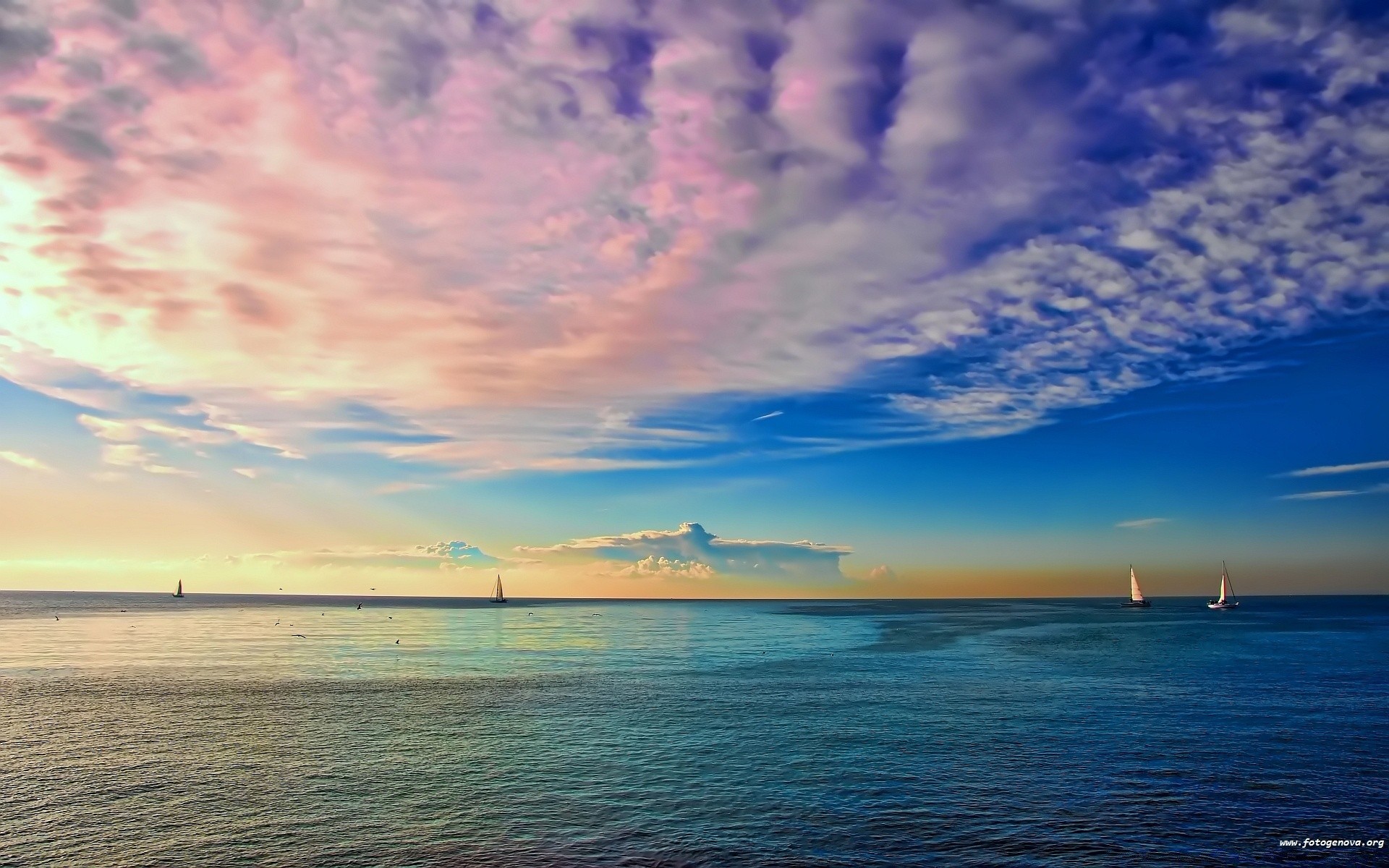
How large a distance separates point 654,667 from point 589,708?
39.7m

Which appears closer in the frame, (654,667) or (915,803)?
(915,803)

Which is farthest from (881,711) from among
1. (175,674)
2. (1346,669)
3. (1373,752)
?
(175,674)

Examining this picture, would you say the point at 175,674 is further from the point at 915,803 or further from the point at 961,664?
the point at 961,664

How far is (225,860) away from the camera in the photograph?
1439 inches

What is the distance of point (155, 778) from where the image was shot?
50.1 meters

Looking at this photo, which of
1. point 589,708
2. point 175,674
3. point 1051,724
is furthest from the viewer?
point 175,674

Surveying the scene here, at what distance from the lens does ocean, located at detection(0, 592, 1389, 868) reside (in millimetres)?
38219

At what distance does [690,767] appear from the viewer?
53469 mm

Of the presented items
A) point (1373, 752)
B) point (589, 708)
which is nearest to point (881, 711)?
point (589, 708)

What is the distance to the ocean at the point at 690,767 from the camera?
38.2m

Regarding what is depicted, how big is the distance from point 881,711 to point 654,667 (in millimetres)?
48116

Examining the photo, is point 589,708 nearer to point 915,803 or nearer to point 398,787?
point 398,787

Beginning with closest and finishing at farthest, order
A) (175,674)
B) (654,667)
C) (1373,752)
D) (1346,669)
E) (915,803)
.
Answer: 1. (915,803)
2. (1373,752)
3. (175,674)
4. (1346,669)
5. (654,667)

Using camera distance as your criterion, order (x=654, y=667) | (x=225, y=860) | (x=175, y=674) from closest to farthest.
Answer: (x=225, y=860) → (x=175, y=674) → (x=654, y=667)
